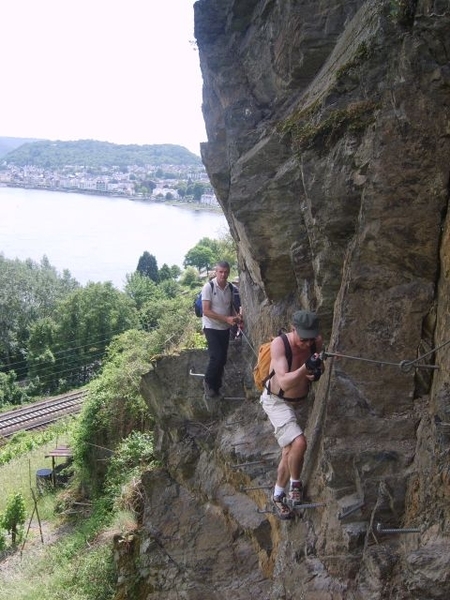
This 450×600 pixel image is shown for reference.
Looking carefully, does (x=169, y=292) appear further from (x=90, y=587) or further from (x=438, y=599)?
(x=438, y=599)

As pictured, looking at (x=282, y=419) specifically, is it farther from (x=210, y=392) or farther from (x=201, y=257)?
(x=201, y=257)

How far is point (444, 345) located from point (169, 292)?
59.2 m

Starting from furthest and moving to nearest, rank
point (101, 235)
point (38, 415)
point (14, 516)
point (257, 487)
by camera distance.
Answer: point (101, 235) < point (38, 415) < point (14, 516) < point (257, 487)

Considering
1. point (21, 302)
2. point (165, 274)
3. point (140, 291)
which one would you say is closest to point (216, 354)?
point (140, 291)

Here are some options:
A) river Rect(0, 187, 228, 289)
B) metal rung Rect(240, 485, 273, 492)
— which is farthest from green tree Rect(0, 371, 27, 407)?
metal rung Rect(240, 485, 273, 492)

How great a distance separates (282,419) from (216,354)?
2.80 meters

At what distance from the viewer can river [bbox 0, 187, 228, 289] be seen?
342 feet

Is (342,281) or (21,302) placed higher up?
(342,281)

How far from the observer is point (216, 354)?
902 centimetres

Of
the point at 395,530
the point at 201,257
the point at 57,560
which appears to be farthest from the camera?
the point at 201,257

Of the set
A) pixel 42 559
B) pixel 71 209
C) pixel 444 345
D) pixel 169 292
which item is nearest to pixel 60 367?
pixel 169 292

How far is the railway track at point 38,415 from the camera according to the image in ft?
110

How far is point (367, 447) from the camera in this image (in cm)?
565

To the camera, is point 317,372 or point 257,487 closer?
point 317,372
